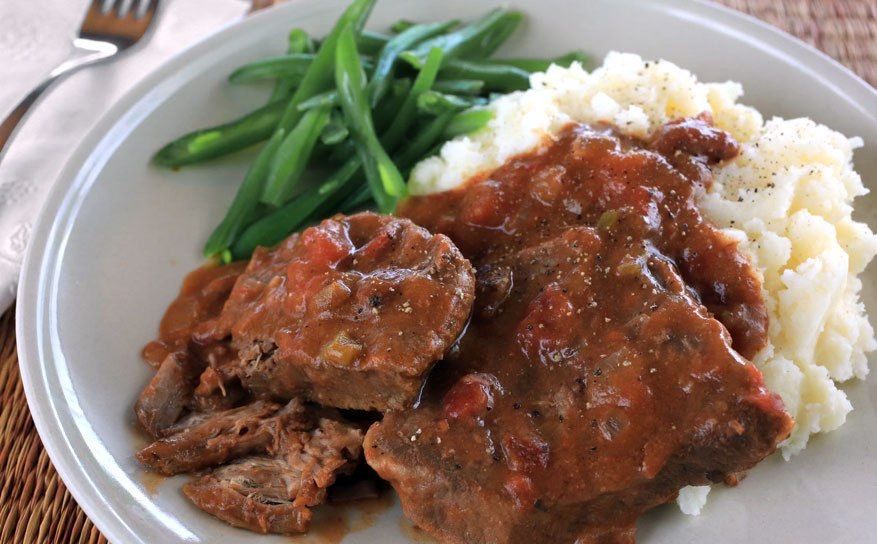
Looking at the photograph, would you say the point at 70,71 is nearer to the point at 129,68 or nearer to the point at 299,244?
the point at 129,68

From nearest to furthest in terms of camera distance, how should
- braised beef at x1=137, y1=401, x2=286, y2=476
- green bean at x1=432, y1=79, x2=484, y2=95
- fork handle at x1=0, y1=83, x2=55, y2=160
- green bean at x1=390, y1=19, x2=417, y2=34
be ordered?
braised beef at x1=137, y1=401, x2=286, y2=476, fork handle at x1=0, y1=83, x2=55, y2=160, green bean at x1=432, y1=79, x2=484, y2=95, green bean at x1=390, y1=19, x2=417, y2=34

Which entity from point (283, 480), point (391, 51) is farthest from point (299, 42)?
point (283, 480)

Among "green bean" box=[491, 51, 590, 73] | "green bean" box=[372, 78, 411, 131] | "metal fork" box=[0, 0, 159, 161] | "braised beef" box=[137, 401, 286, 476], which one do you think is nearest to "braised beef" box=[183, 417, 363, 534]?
"braised beef" box=[137, 401, 286, 476]

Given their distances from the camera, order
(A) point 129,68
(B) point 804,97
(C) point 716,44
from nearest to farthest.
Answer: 1. (B) point 804,97
2. (C) point 716,44
3. (A) point 129,68

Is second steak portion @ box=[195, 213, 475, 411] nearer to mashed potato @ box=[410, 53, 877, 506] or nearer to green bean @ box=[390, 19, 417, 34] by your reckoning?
mashed potato @ box=[410, 53, 877, 506]

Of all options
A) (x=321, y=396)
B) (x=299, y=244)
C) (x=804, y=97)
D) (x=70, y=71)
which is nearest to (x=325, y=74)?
(x=299, y=244)

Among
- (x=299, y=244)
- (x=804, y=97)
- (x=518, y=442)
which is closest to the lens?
(x=518, y=442)

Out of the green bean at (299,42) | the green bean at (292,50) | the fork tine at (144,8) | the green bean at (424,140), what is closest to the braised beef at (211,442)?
the green bean at (424,140)
